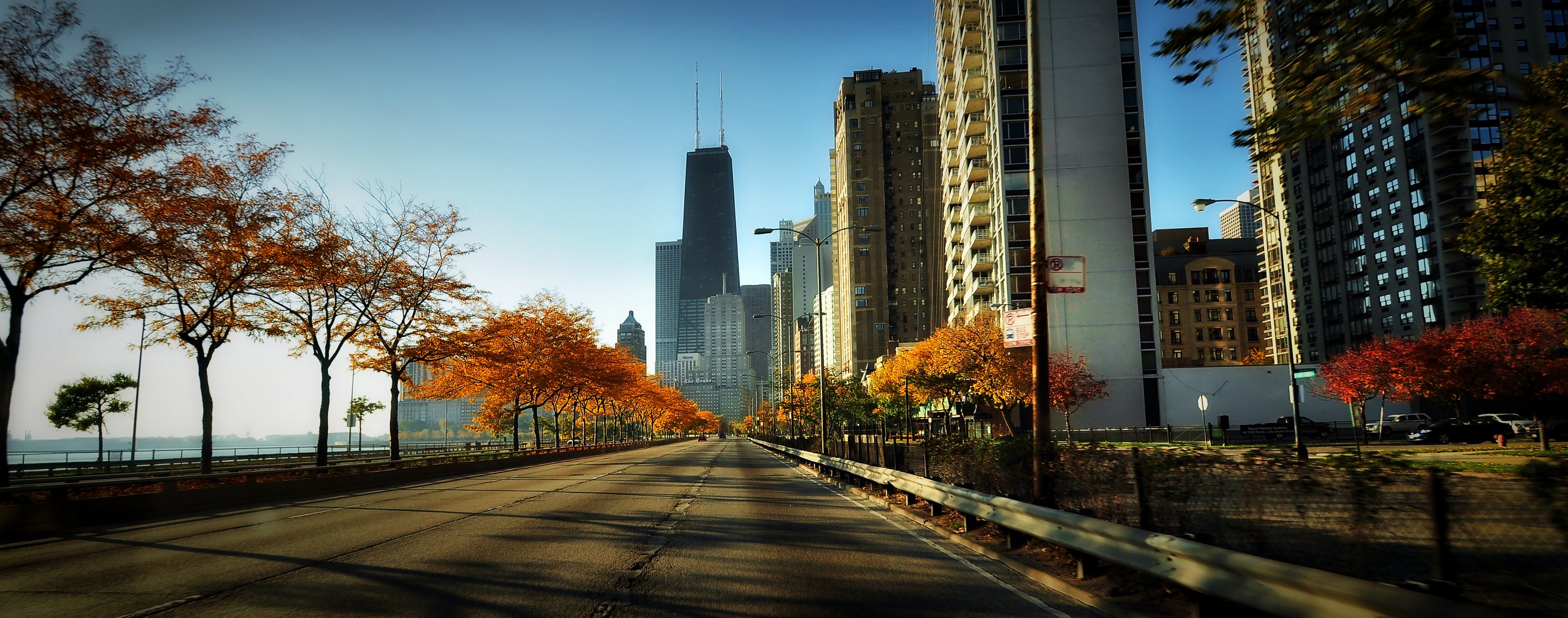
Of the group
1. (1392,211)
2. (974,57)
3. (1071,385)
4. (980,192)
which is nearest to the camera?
(1071,385)

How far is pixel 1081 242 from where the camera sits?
64.4 meters

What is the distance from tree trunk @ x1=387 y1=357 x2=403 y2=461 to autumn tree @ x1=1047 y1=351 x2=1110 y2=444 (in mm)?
34540

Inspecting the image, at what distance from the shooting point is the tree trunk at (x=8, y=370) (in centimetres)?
1606

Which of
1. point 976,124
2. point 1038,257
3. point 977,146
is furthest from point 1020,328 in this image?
point 976,124

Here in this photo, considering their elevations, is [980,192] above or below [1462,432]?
above

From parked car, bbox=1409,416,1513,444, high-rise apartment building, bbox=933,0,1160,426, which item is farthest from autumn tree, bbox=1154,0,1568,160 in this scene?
high-rise apartment building, bbox=933,0,1160,426

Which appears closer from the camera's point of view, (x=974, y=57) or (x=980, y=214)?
(x=980, y=214)

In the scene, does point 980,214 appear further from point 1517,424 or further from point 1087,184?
point 1517,424

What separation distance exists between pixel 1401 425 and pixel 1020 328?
51.9 metres

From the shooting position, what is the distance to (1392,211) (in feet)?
275

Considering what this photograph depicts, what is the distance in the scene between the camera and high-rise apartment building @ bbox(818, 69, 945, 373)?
141750 mm

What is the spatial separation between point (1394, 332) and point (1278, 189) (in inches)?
1156

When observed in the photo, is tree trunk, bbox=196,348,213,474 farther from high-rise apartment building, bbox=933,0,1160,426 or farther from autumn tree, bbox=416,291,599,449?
high-rise apartment building, bbox=933,0,1160,426

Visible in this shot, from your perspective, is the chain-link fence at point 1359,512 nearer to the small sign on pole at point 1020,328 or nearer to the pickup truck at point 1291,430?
the small sign on pole at point 1020,328
